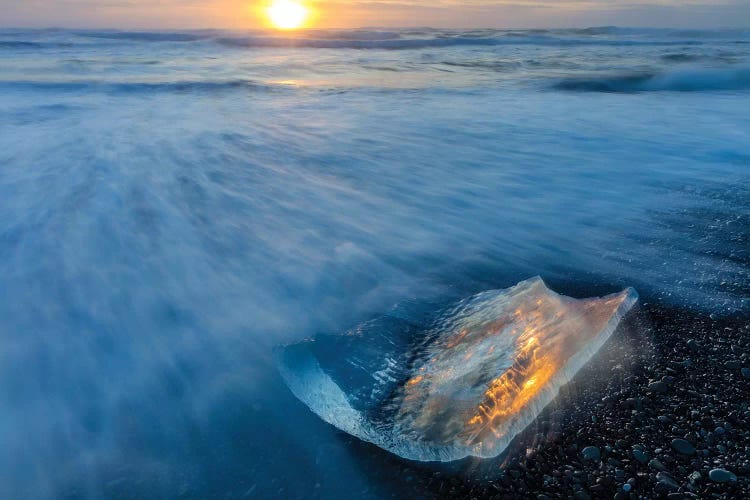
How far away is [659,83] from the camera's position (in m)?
12.7

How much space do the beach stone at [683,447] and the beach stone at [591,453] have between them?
0.25 m

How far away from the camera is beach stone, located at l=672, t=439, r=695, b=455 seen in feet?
5.93

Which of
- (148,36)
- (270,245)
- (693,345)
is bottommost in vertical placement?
(270,245)

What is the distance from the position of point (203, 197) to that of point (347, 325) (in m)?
2.63

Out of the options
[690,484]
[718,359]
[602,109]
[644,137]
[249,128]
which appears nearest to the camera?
[690,484]

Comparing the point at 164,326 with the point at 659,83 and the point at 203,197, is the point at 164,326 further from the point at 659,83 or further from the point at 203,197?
the point at 659,83

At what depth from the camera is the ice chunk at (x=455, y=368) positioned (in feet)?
6.37

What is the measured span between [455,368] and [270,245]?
79.0 inches

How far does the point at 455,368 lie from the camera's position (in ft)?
7.23

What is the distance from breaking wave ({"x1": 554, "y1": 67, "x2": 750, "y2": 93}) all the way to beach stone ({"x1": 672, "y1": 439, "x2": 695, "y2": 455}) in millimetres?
11204

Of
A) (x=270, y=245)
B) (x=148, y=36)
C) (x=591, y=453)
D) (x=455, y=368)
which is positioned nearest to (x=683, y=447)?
(x=591, y=453)

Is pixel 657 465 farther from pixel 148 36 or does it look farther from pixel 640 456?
pixel 148 36

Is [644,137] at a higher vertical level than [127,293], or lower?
higher

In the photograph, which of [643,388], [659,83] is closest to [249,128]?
[643,388]
